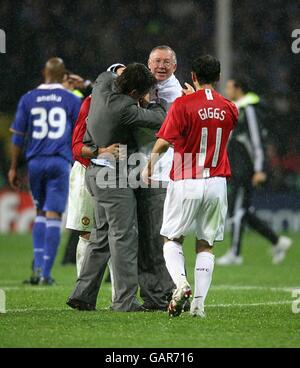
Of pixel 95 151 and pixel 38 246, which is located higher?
pixel 95 151

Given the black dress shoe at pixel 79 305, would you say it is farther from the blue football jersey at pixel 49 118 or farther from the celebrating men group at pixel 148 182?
the blue football jersey at pixel 49 118

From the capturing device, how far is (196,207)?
7641 millimetres

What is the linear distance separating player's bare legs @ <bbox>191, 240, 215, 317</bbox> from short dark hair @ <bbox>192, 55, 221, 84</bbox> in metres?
1.20

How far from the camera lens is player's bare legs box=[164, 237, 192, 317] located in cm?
737

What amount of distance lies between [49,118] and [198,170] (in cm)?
395

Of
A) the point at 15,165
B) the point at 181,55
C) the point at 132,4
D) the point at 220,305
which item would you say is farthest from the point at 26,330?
the point at 132,4

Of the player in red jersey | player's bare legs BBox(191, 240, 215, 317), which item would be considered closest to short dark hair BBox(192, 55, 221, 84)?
the player in red jersey

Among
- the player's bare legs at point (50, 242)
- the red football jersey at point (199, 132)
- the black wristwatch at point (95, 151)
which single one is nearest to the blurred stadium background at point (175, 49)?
the player's bare legs at point (50, 242)

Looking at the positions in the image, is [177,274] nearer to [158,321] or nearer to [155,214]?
[158,321]

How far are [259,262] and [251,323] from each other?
21.8ft

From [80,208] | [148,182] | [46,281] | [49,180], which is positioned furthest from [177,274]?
[49,180]

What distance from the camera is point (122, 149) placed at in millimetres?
8062

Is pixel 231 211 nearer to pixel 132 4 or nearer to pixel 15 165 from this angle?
pixel 15 165

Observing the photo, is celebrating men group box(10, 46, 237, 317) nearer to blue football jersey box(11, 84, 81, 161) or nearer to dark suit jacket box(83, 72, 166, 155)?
dark suit jacket box(83, 72, 166, 155)
